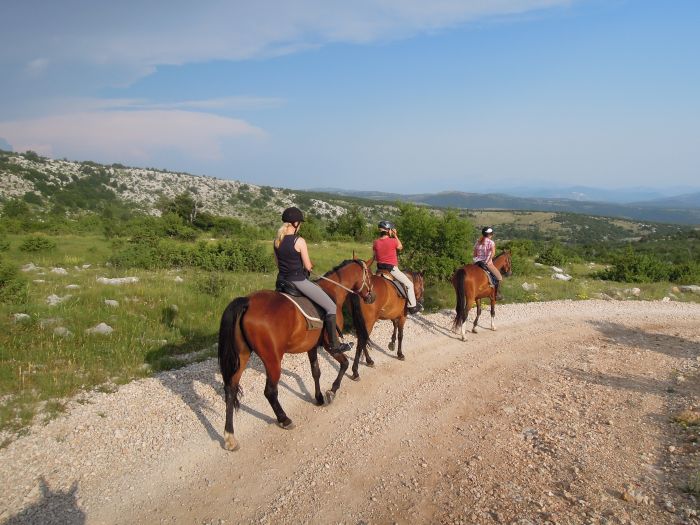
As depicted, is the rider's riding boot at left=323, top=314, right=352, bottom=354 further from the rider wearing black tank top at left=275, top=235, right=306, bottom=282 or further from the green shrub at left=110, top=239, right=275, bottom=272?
the green shrub at left=110, top=239, right=275, bottom=272

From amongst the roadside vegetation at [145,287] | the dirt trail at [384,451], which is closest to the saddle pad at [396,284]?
the dirt trail at [384,451]

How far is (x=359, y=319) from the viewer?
30.6 ft

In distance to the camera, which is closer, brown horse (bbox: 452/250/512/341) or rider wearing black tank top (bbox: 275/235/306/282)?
rider wearing black tank top (bbox: 275/235/306/282)

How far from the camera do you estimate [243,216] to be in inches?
2955

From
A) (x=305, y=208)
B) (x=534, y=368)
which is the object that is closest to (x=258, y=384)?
(x=534, y=368)

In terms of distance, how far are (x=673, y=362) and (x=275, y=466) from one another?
10065 millimetres

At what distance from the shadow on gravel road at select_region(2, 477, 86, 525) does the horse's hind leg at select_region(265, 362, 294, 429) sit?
9.10 feet

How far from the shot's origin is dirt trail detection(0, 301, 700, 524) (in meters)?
5.17

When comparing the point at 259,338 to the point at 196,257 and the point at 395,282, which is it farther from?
the point at 196,257

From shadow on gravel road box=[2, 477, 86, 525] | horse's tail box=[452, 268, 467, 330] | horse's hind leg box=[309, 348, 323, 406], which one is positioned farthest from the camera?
horse's tail box=[452, 268, 467, 330]

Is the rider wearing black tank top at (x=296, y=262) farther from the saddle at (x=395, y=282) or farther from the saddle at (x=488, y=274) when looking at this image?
the saddle at (x=488, y=274)

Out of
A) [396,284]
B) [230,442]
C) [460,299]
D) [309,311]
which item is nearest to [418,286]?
[396,284]

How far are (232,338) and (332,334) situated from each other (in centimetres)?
197

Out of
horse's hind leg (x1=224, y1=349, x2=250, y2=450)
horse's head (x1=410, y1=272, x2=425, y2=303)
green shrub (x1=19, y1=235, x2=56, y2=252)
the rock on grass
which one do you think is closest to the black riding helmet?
horse's hind leg (x1=224, y1=349, x2=250, y2=450)
